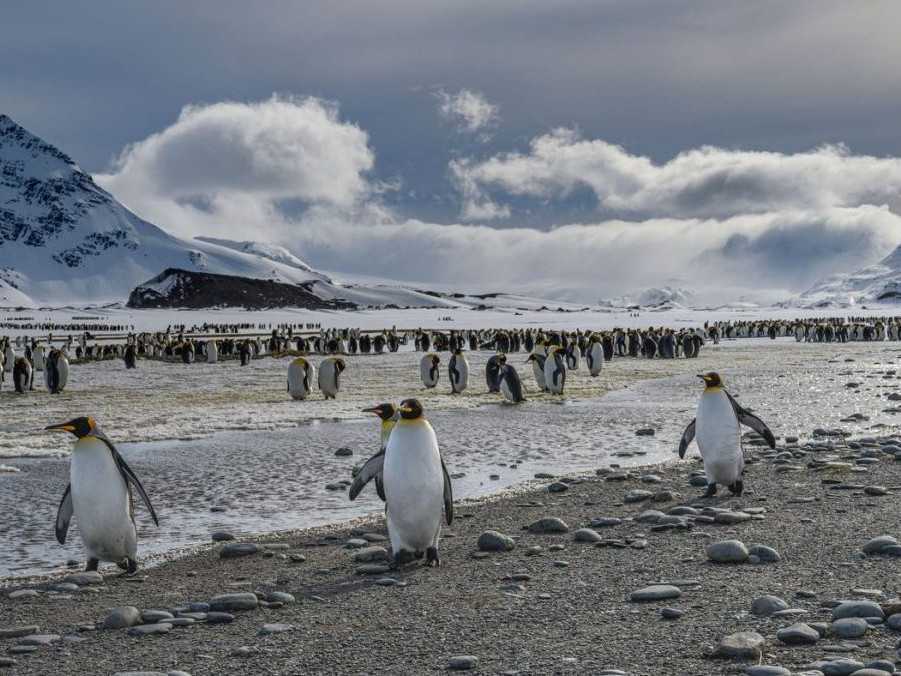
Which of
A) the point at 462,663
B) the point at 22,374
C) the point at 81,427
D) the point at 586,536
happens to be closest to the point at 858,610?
the point at 462,663

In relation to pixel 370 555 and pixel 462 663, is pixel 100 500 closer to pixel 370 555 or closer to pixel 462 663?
pixel 370 555

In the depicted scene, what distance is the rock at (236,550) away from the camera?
6.69 meters

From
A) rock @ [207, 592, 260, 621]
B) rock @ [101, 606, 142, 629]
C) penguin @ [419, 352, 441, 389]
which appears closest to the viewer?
rock @ [101, 606, 142, 629]

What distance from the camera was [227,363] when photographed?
109 ft

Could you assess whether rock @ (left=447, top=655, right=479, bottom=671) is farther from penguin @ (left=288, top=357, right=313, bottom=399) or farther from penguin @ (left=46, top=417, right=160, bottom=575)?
penguin @ (left=288, top=357, right=313, bottom=399)

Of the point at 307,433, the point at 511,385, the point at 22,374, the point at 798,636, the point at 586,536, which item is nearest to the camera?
the point at 798,636

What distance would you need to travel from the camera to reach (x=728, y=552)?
5.84 m

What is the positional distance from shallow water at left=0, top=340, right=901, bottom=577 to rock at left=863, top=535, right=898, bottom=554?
4029 mm

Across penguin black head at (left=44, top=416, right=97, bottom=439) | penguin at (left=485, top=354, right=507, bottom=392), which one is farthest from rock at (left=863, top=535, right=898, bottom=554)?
penguin at (left=485, top=354, right=507, bottom=392)

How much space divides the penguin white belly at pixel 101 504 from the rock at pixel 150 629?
171cm

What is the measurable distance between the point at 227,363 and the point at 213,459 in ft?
73.1

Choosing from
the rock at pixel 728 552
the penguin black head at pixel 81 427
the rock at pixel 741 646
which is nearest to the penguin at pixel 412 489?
the rock at pixel 728 552

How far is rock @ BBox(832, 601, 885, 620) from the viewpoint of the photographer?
14.6ft

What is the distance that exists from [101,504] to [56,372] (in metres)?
16.4
